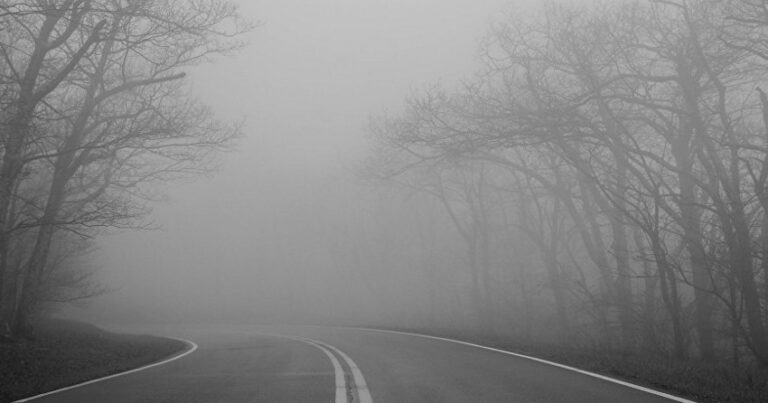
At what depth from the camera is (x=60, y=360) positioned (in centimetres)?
1210

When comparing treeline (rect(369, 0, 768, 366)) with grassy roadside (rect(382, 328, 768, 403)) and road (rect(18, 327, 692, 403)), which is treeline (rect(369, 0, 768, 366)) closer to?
grassy roadside (rect(382, 328, 768, 403))

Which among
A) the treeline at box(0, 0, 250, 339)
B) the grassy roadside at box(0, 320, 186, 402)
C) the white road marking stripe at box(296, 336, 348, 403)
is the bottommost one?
the grassy roadside at box(0, 320, 186, 402)

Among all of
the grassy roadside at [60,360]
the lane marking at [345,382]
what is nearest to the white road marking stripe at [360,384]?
the lane marking at [345,382]

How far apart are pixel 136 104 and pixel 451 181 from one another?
15.9m

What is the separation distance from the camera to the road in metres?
6.58

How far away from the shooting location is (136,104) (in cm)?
1593

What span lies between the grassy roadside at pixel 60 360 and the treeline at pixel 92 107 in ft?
3.79

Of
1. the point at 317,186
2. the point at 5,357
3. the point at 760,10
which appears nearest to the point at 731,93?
the point at 760,10

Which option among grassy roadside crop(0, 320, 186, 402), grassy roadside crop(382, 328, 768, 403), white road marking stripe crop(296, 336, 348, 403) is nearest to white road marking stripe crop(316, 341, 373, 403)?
white road marking stripe crop(296, 336, 348, 403)

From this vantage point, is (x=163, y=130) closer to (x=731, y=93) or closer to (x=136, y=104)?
(x=136, y=104)

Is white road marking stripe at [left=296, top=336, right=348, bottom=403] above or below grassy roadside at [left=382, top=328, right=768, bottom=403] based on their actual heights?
below

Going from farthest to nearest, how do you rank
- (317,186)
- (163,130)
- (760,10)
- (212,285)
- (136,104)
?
(212,285) < (317,186) < (136,104) < (163,130) < (760,10)

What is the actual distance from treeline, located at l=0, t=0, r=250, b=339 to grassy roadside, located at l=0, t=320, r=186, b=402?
115 centimetres

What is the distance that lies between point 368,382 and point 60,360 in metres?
7.91
